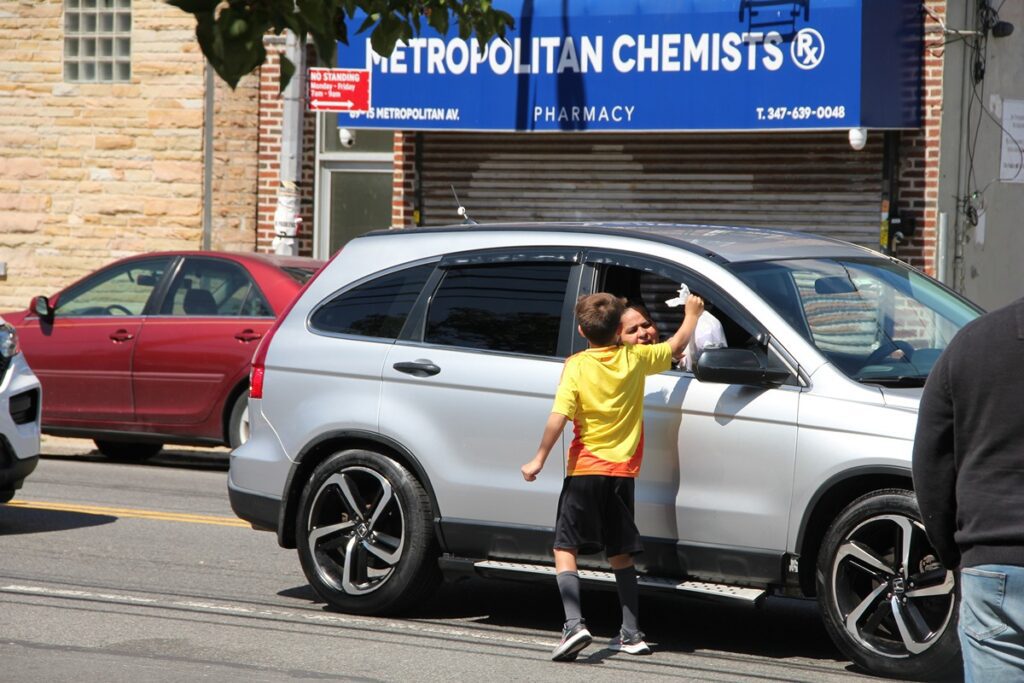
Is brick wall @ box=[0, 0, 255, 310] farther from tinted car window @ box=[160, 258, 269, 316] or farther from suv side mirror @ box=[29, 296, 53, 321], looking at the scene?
tinted car window @ box=[160, 258, 269, 316]

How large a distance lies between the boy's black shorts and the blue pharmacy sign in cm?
861

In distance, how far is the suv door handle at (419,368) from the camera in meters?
7.27

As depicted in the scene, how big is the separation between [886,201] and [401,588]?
9091 mm

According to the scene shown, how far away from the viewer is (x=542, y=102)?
52.3ft

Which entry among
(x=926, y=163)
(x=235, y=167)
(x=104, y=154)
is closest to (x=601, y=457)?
(x=926, y=163)

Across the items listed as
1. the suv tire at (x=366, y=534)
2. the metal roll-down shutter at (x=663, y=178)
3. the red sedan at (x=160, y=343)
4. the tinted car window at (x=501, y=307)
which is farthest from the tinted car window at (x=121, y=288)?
the tinted car window at (x=501, y=307)

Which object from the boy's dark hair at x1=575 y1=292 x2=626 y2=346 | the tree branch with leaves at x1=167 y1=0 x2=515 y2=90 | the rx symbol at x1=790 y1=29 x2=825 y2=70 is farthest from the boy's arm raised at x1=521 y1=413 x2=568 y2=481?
the rx symbol at x1=790 y1=29 x2=825 y2=70

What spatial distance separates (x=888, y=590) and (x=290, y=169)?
36.7 ft

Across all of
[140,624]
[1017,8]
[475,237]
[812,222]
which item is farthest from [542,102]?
[140,624]

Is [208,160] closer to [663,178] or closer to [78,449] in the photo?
[78,449]

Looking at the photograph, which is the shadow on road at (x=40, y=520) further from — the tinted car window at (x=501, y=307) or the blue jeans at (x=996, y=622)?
the blue jeans at (x=996, y=622)

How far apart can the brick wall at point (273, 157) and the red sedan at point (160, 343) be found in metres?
4.95

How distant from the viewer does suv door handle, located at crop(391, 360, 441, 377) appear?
727 cm

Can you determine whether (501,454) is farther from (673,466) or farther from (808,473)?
(808,473)
